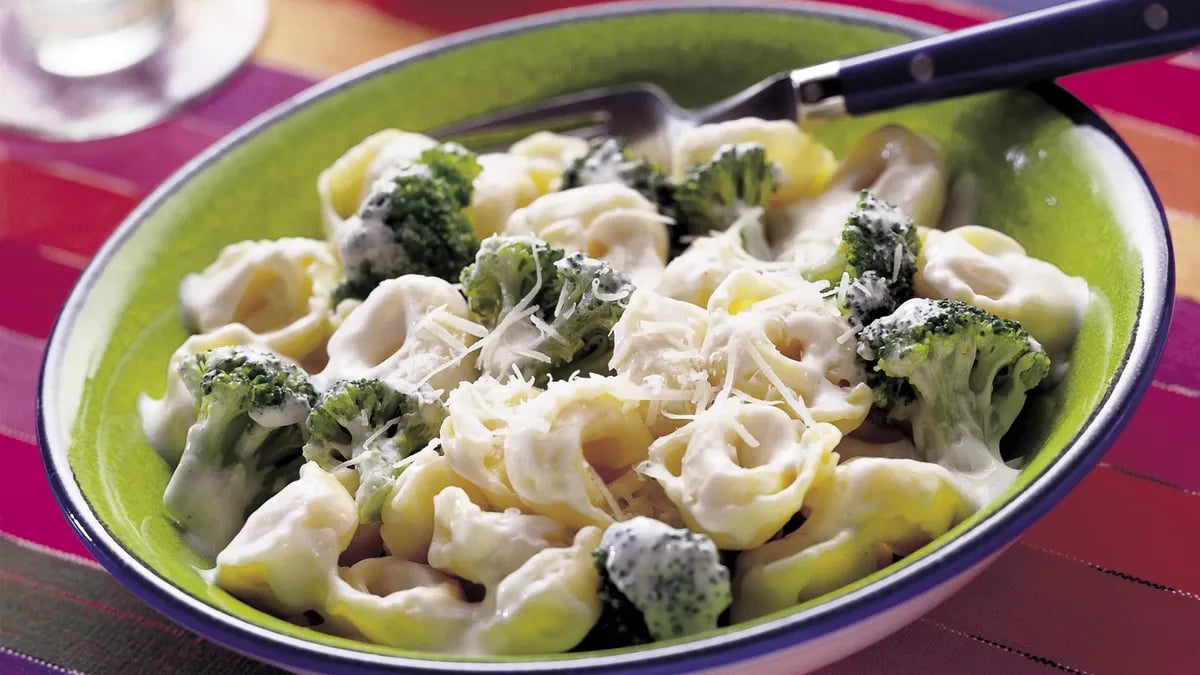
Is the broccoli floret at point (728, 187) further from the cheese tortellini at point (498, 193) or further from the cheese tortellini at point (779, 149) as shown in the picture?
the cheese tortellini at point (498, 193)

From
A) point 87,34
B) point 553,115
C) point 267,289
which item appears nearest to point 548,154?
point 553,115

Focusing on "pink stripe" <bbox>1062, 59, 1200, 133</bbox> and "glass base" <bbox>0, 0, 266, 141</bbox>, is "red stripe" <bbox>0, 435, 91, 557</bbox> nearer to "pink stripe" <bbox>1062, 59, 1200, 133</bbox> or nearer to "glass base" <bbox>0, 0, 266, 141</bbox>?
"glass base" <bbox>0, 0, 266, 141</bbox>

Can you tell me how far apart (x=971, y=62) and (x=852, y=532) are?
920 mm

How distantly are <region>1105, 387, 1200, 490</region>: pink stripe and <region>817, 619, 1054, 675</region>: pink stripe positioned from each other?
1.61ft

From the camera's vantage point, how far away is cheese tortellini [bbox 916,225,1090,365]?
1857 millimetres

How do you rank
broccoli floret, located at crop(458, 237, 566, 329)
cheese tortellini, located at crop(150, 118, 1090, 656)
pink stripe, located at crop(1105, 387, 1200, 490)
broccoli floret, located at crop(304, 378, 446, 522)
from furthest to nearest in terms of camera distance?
1. pink stripe, located at crop(1105, 387, 1200, 490)
2. broccoli floret, located at crop(458, 237, 566, 329)
3. broccoli floret, located at crop(304, 378, 446, 522)
4. cheese tortellini, located at crop(150, 118, 1090, 656)

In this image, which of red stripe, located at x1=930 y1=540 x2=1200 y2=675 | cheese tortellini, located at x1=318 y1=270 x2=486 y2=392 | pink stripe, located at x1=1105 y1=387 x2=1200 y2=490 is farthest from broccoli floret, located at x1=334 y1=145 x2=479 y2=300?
pink stripe, located at x1=1105 y1=387 x2=1200 y2=490

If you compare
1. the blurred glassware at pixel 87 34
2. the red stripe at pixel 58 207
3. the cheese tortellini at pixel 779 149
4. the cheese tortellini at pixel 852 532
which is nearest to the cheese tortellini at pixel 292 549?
the cheese tortellini at pixel 852 532

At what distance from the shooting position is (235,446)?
1.94 metres

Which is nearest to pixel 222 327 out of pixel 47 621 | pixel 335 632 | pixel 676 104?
pixel 47 621

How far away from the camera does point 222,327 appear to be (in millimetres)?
2211

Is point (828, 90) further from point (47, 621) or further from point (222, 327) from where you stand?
point (47, 621)

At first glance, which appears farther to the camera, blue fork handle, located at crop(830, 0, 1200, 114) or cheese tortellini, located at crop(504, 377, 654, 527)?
blue fork handle, located at crop(830, 0, 1200, 114)

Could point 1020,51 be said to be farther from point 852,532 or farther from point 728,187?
point 852,532
